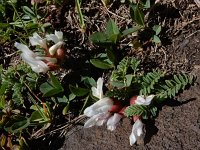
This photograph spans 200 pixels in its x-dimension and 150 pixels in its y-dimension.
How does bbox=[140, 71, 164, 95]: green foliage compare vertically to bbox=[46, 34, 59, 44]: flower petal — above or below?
below

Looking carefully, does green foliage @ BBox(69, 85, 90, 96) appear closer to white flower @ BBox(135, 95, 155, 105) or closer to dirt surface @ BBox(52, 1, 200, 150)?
dirt surface @ BBox(52, 1, 200, 150)

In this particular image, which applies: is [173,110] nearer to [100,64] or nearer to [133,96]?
[133,96]

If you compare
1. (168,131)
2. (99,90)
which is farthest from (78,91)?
(168,131)

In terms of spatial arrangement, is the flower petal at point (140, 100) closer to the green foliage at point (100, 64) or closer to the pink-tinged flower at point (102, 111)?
the pink-tinged flower at point (102, 111)

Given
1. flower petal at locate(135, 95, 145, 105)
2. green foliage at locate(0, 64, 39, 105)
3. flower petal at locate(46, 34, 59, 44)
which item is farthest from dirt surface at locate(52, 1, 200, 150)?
flower petal at locate(46, 34, 59, 44)

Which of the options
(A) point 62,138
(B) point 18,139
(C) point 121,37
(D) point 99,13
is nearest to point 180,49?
(C) point 121,37

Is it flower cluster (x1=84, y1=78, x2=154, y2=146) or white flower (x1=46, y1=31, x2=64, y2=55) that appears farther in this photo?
white flower (x1=46, y1=31, x2=64, y2=55)

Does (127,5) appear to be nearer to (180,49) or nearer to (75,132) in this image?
(180,49)
